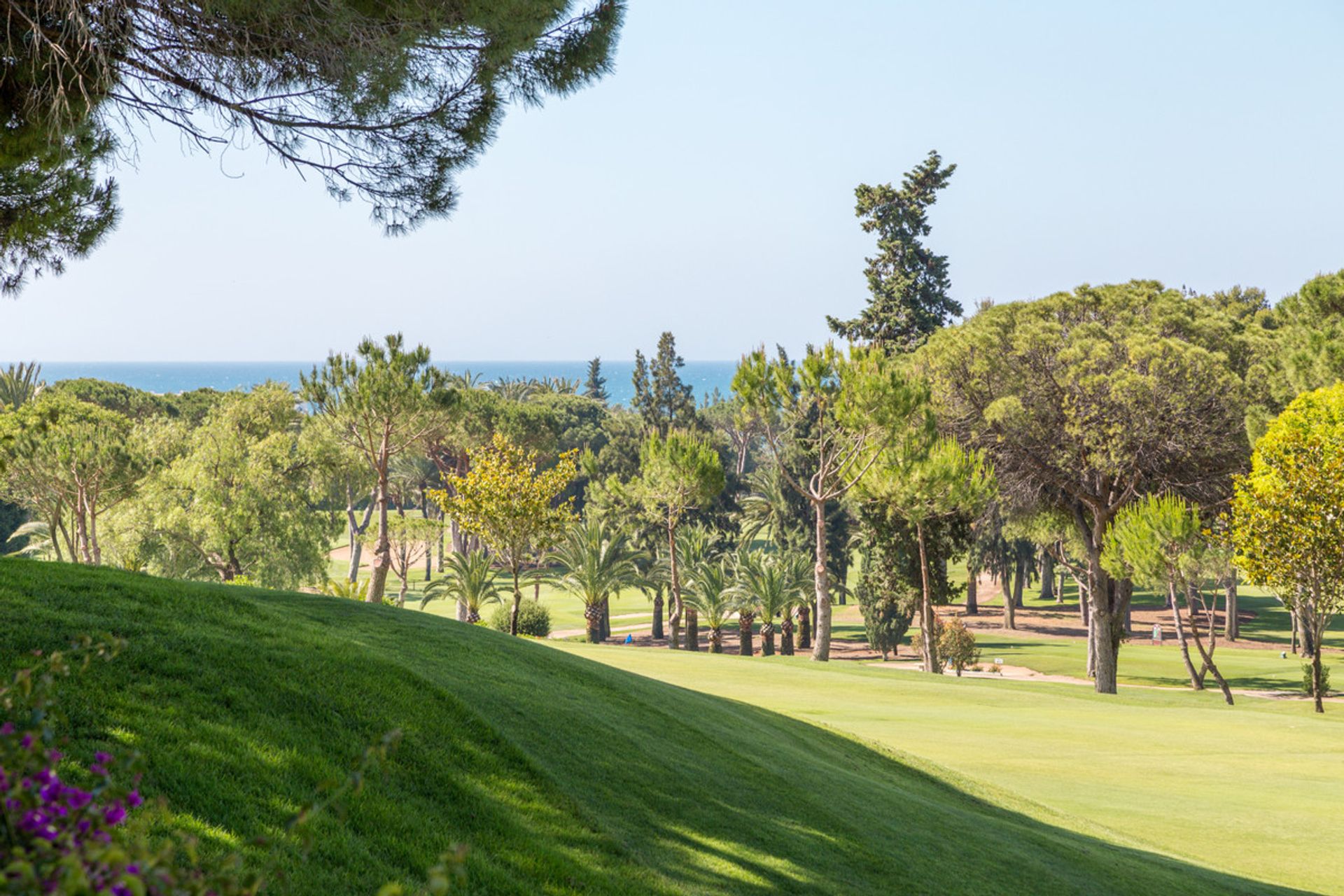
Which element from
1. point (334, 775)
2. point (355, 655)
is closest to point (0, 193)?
point (355, 655)

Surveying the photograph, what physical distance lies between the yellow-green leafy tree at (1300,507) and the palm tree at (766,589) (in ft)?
65.3

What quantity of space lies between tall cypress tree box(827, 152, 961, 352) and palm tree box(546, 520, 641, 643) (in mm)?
17487

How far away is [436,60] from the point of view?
1013cm

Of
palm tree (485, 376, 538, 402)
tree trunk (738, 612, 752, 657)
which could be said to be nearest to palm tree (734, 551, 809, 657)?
tree trunk (738, 612, 752, 657)

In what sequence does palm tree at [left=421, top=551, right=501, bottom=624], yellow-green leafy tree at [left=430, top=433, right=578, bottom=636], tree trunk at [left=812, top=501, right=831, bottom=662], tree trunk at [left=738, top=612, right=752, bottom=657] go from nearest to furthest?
1. yellow-green leafy tree at [left=430, top=433, right=578, bottom=636]
2. palm tree at [left=421, top=551, right=501, bottom=624]
3. tree trunk at [left=812, top=501, right=831, bottom=662]
4. tree trunk at [left=738, top=612, right=752, bottom=657]

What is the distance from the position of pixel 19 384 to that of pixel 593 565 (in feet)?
107

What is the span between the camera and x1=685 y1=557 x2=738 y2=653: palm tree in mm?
44031

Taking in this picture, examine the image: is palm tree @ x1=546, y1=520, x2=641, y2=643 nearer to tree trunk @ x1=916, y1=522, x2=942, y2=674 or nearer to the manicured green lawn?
the manicured green lawn

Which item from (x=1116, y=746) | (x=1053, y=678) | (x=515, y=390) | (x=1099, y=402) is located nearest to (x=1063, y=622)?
(x=1053, y=678)

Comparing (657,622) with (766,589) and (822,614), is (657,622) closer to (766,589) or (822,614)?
(766,589)

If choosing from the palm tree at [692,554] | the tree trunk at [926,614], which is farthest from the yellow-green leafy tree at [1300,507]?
the palm tree at [692,554]

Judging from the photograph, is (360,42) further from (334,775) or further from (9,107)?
(334,775)

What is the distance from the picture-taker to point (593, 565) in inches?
1618

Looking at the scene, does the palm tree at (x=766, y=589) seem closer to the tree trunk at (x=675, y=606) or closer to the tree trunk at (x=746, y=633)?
the tree trunk at (x=746, y=633)
